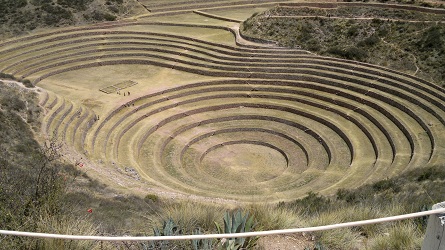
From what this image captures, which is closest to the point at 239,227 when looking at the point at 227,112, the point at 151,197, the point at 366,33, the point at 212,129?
the point at 151,197

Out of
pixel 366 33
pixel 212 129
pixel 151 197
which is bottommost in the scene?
pixel 212 129

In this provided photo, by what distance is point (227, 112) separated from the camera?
102 feet

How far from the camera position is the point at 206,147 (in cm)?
2778

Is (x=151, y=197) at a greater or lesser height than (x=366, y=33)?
lesser

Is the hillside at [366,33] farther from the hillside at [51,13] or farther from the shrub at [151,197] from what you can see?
the shrub at [151,197]

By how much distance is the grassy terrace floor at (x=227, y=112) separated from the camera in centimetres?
2373

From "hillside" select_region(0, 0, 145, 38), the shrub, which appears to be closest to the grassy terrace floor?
the shrub

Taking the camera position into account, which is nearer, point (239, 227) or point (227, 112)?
point (239, 227)

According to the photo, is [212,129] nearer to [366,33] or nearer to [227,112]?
[227,112]

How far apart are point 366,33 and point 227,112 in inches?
516

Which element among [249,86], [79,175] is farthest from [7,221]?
[249,86]

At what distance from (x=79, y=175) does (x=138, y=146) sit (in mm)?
7648

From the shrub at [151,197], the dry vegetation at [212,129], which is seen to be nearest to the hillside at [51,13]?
the dry vegetation at [212,129]

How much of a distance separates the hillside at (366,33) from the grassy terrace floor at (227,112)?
4.08 ft
